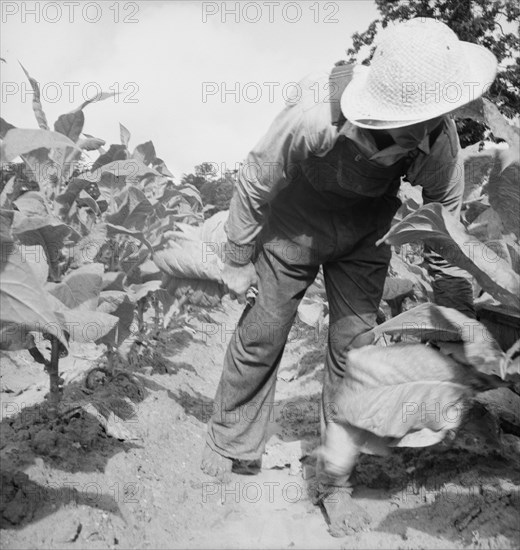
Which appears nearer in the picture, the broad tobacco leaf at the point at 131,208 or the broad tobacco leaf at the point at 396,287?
the broad tobacco leaf at the point at 131,208

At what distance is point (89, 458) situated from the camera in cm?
221

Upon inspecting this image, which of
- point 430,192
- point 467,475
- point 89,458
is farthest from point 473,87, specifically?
point 89,458

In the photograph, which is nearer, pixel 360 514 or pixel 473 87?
pixel 473 87

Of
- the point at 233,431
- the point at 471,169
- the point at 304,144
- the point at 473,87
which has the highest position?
the point at 473,87

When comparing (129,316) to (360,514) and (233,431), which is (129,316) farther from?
(360,514)

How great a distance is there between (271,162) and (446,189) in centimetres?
57

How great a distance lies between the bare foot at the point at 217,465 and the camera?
8.28 feet

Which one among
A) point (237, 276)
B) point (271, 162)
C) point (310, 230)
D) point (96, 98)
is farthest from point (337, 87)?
point (96, 98)

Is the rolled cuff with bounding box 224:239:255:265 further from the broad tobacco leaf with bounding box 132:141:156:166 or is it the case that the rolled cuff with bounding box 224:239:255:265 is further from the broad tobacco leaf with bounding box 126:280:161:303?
the broad tobacco leaf with bounding box 132:141:156:166

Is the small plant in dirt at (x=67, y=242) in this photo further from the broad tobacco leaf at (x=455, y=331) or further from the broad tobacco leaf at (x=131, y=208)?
the broad tobacco leaf at (x=455, y=331)

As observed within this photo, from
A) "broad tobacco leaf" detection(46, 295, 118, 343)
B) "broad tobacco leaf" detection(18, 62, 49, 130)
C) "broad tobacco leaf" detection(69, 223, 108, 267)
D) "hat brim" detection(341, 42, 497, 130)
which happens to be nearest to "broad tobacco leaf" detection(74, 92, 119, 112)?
"broad tobacco leaf" detection(18, 62, 49, 130)

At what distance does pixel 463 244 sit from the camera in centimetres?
160

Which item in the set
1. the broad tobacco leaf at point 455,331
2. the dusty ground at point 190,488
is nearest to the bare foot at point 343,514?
the dusty ground at point 190,488

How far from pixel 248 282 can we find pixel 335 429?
0.74 m
